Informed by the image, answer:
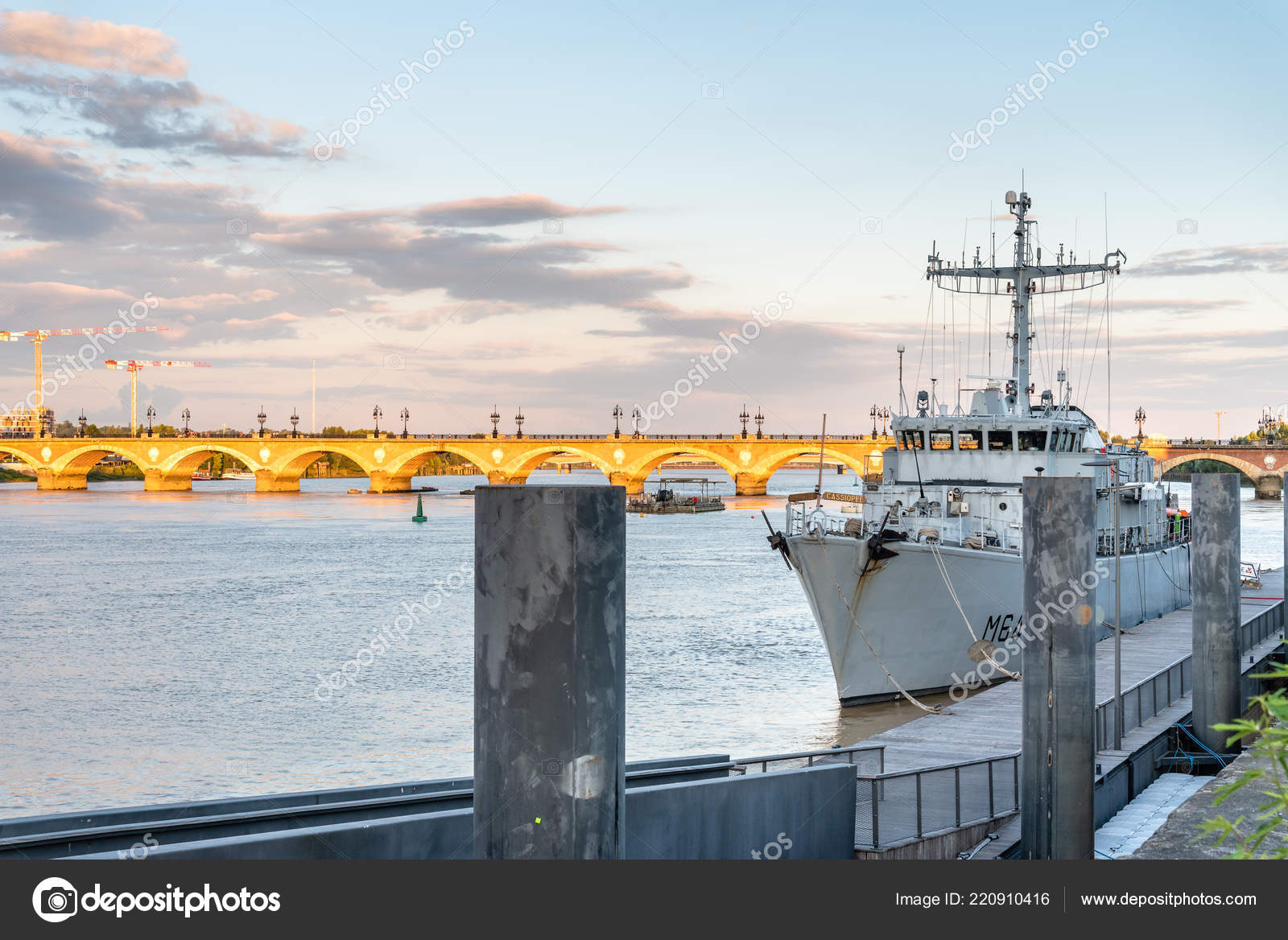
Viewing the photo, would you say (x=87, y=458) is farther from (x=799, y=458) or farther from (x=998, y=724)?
(x=998, y=724)

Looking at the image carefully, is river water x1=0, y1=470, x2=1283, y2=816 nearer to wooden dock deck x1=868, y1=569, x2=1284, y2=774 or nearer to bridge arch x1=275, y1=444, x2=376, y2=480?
wooden dock deck x1=868, y1=569, x2=1284, y2=774

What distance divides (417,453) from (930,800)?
157m

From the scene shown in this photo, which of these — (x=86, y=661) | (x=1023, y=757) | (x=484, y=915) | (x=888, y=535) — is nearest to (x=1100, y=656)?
(x=888, y=535)

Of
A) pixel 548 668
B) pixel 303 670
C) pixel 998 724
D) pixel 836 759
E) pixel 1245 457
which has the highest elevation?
pixel 1245 457

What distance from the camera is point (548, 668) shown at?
5922 millimetres

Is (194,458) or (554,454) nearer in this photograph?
(554,454)

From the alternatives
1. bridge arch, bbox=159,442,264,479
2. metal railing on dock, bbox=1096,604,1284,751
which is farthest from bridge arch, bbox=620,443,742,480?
metal railing on dock, bbox=1096,604,1284,751

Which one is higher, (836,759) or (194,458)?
(194,458)

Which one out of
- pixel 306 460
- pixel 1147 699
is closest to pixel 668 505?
pixel 306 460

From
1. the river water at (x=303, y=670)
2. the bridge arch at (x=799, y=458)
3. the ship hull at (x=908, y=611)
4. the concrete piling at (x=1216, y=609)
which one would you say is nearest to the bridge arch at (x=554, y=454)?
the bridge arch at (x=799, y=458)

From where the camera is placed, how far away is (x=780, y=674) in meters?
35.7

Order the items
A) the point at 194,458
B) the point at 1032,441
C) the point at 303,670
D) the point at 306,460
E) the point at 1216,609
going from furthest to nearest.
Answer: the point at 306,460, the point at 194,458, the point at 303,670, the point at 1032,441, the point at 1216,609

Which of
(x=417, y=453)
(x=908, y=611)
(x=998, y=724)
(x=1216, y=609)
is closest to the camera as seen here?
(x=998, y=724)

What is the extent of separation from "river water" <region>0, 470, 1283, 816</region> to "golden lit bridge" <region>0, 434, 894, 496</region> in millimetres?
73095
